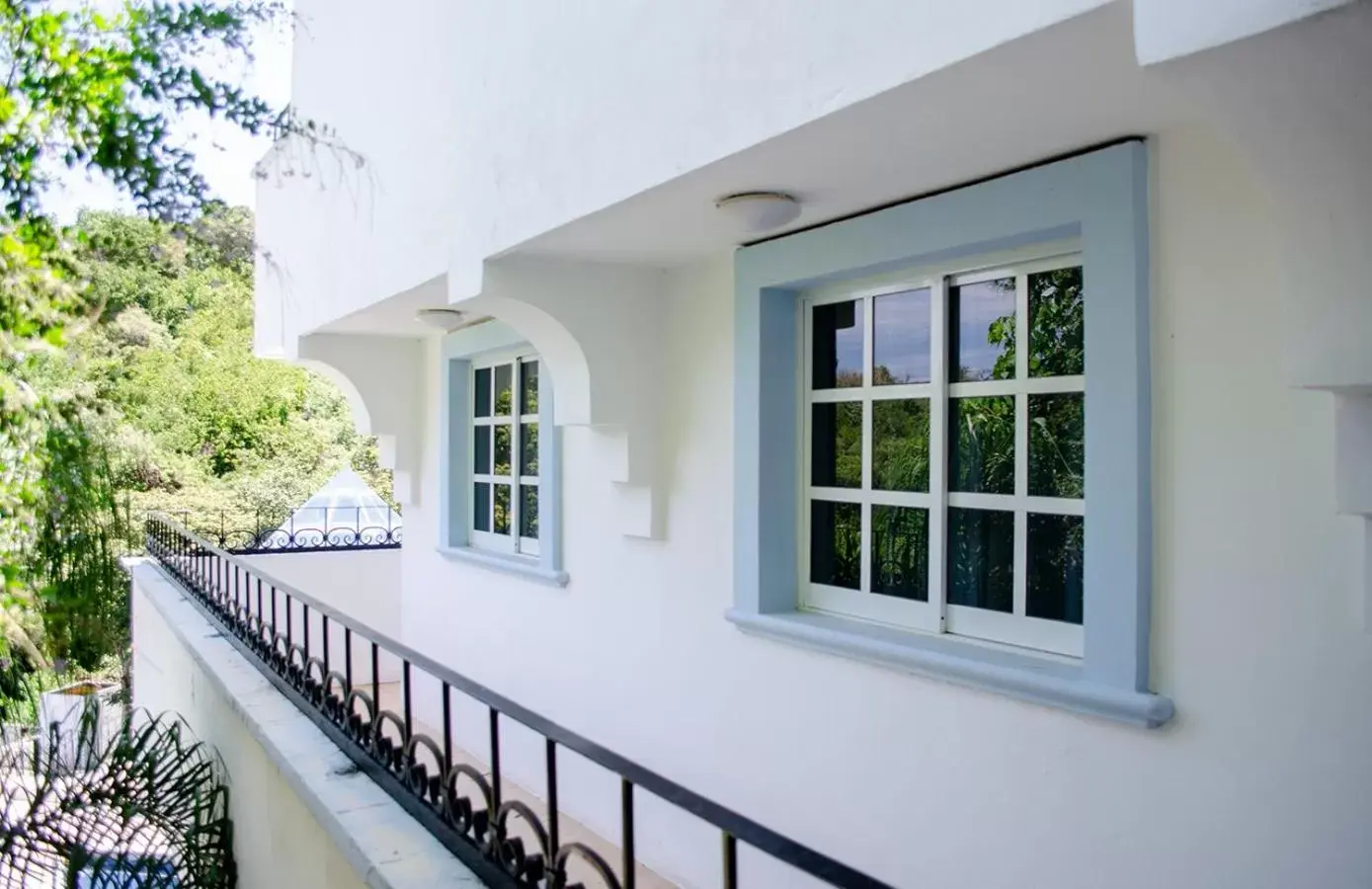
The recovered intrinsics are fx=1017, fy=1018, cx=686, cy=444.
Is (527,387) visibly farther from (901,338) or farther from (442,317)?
(901,338)

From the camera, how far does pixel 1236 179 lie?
8.20ft

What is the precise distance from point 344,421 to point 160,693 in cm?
1861

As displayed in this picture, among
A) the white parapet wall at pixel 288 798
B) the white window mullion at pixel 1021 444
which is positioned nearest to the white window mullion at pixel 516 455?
the white parapet wall at pixel 288 798

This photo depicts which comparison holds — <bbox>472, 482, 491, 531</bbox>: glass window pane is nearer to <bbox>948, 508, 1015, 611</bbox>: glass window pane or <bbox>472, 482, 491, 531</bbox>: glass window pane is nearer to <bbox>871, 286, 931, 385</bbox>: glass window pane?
<bbox>871, 286, 931, 385</bbox>: glass window pane

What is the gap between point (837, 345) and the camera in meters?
3.83

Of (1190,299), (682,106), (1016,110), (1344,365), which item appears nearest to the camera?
(1344,365)

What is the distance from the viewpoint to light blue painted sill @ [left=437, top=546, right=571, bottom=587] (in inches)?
211

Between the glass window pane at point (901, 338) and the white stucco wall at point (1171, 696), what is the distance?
767mm

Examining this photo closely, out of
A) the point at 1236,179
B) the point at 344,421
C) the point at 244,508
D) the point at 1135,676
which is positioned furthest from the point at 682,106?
the point at 344,421

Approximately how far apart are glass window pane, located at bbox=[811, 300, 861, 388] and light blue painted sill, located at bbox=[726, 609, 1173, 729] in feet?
2.93

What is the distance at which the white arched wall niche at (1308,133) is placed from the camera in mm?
1561

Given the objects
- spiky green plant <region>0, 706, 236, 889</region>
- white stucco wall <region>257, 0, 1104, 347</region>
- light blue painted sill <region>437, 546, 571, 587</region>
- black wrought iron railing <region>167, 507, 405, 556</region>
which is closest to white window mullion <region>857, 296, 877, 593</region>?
white stucco wall <region>257, 0, 1104, 347</region>

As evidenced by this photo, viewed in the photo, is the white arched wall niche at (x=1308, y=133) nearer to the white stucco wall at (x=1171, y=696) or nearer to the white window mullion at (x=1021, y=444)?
the white stucco wall at (x=1171, y=696)

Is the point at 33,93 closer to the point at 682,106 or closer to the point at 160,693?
the point at 682,106
